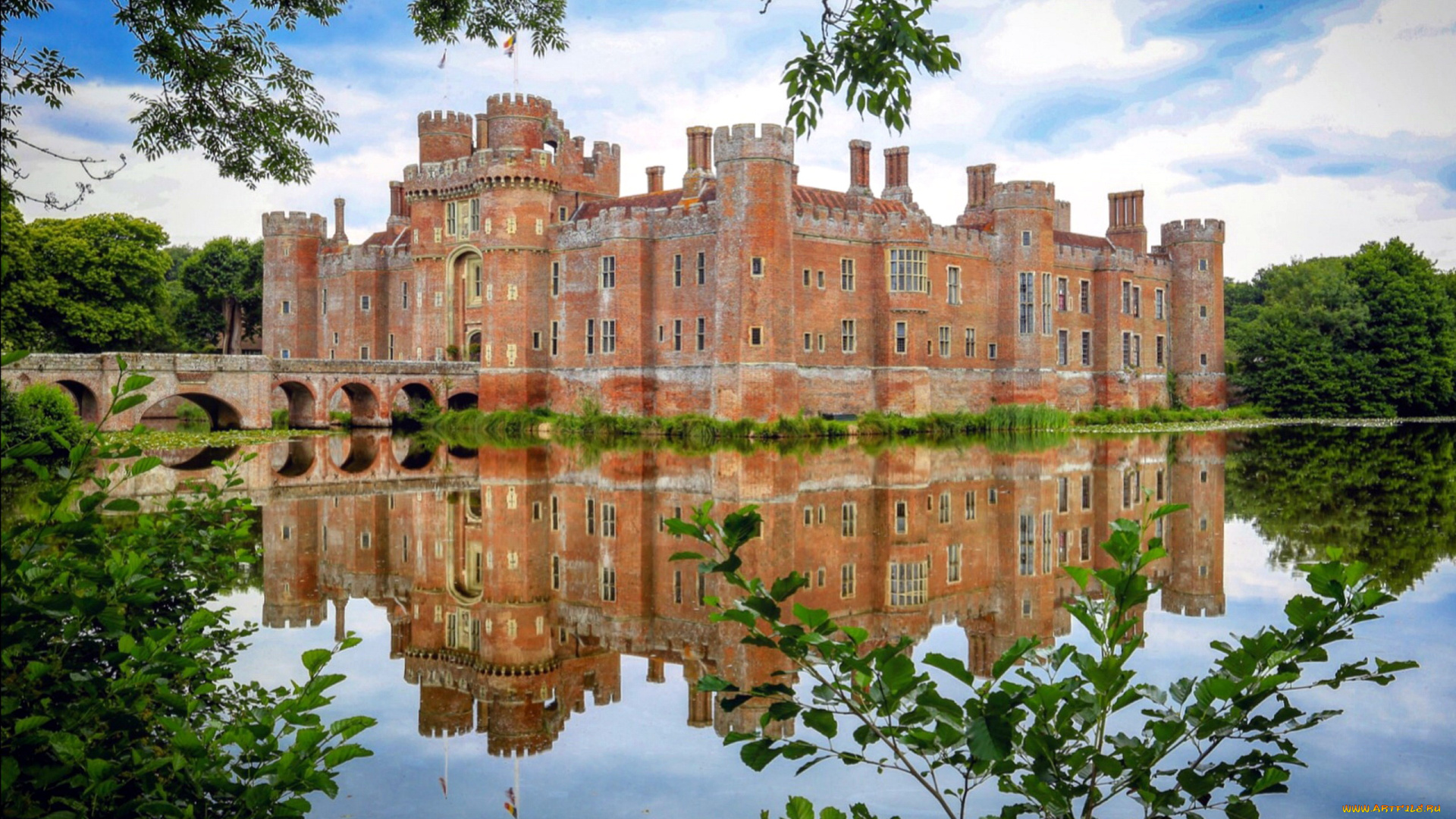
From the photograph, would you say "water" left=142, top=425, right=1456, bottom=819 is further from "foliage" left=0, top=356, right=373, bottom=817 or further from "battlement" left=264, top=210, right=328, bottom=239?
"battlement" left=264, top=210, right=328, bottom=239

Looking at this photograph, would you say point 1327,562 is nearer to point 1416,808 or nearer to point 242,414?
point 1416,808

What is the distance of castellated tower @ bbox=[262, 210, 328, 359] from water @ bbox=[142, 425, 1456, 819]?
108ft

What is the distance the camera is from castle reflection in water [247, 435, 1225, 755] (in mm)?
8883

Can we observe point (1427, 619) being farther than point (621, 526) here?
No

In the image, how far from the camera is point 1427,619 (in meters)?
9.39

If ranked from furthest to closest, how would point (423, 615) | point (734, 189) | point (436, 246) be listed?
point (436, 246) < point (734, 189) < point (423, 615)

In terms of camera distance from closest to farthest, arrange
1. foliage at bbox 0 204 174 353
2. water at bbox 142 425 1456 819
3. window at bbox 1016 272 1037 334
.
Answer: water at bbox 142 425 1456 819
window at bbox 1016 272 1037 334
foliage at bbox 0 204 174 353

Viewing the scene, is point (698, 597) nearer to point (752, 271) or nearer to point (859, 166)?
point (752, 271)

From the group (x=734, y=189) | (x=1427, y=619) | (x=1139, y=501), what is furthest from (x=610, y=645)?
(x=734, y=189)

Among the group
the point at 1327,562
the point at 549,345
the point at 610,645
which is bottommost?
the point at 610,645

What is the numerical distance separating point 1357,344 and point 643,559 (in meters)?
51.6

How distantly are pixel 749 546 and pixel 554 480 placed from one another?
9206mm

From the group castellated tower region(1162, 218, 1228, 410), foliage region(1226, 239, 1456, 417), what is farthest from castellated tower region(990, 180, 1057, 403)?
foliage region(1226, 239, 1456, 417)

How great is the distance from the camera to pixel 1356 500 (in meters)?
17.9
